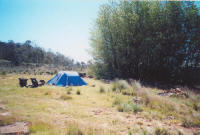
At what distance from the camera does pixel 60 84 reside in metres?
10.4

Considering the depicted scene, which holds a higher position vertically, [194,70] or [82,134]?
[194,70]

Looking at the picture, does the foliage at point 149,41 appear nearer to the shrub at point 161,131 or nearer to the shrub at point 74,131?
the shrub at point 161,131

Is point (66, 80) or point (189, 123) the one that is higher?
point (66, 80)

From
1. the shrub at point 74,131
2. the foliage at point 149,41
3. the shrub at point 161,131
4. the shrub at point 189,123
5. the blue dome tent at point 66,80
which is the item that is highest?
the foliage at point 149,41

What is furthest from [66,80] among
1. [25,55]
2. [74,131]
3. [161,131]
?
[25,55]

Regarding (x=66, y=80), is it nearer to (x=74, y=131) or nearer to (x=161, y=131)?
(x=74, y=131)

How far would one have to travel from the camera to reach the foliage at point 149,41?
40.7 ft

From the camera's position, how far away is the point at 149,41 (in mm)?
12875

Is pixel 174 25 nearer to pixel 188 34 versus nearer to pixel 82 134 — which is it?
pixel 188 34

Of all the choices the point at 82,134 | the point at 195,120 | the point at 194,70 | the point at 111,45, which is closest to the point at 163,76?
the point at 194,70

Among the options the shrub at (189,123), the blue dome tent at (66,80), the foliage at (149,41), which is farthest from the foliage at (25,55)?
the shrub at (189,123)

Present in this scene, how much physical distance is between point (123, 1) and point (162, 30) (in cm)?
572

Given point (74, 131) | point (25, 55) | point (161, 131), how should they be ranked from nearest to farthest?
point (74, 131) < point (161, 131) < point (25, 55)

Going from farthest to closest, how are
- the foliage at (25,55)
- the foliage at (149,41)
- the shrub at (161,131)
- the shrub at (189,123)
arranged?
1. the foliage at (25,55)
2. the foliage at (149,41)
3. the shrub at (189,123)
4. the shrub at (161,131)
